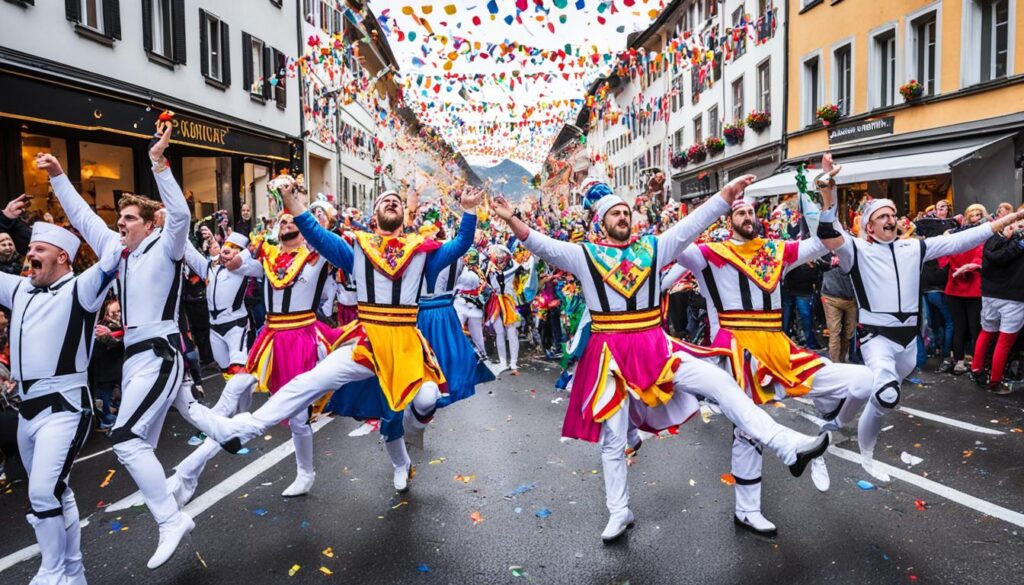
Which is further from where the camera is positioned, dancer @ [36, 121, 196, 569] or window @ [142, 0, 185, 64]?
window @ [142, 0, 185, 64]

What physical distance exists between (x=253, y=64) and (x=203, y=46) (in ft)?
10.6

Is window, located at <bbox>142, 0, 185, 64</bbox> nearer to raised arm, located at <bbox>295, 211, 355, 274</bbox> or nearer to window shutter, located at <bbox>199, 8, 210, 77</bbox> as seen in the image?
window shutter, located at <bbox>199, 8, 210, 77</bbox>

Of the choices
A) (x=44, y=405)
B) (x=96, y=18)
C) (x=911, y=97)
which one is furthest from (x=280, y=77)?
(x=44, y=405)

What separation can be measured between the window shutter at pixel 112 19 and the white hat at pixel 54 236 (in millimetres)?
11547

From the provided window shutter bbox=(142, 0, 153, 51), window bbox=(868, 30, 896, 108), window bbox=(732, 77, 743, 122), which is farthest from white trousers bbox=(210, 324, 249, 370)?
window bbox=(732, 77, 743, 122)

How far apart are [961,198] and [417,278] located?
559 inches

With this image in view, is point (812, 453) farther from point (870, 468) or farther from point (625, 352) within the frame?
point (870, 468)

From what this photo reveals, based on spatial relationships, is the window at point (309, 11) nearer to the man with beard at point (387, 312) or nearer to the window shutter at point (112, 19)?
the window shutter at point (112, 19)

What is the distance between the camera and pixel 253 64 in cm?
2077

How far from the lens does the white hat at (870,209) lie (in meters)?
5.54

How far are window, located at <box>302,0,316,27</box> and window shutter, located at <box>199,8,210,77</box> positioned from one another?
718cm

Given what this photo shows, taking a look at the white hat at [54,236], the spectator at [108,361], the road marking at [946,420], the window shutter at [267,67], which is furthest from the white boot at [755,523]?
the window shutter at [267,67]

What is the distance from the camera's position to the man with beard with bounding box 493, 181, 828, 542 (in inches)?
177

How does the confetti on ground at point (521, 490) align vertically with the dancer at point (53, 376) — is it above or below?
below
